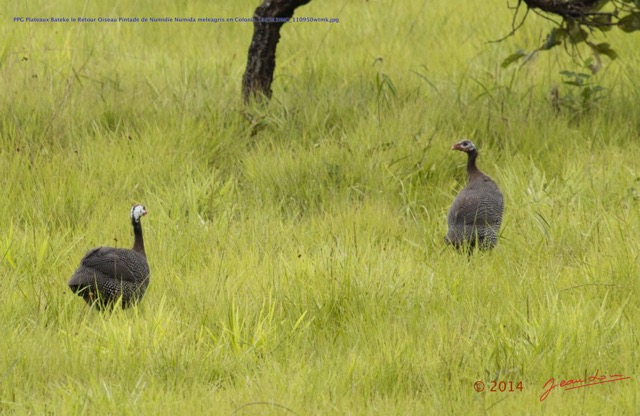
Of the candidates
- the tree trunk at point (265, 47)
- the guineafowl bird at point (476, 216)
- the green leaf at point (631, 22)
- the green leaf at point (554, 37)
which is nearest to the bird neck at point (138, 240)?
the guineafowl bird at point (476, 216)

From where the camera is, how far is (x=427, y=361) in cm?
423

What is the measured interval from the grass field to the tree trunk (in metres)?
0.23

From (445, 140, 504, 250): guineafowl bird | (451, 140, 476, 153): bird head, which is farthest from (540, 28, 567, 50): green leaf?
(445, 140, 504, 250): guineafowl bird

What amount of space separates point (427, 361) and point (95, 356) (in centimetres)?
140

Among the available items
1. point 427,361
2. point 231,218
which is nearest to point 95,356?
point 427,361

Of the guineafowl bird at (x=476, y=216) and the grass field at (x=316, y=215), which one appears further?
the guineafowl bird at (x=476, y=216)

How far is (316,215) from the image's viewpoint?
6309mm

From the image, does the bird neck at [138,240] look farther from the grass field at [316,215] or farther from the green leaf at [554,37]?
the green leaf at [554,37]

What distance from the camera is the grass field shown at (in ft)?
13.6

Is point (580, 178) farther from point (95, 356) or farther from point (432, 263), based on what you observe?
point (95, 356)

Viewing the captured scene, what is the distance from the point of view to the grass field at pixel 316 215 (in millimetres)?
4141

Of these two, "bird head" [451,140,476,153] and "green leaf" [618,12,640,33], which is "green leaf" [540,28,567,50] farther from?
"bird head" [451,140,476,153]

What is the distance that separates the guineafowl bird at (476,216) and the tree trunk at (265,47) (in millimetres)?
2336

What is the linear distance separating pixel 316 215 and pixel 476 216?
3.77 feet
